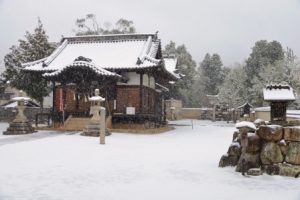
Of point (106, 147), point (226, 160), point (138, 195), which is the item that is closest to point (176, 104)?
point (106, 147)

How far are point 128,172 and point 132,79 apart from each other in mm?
14712

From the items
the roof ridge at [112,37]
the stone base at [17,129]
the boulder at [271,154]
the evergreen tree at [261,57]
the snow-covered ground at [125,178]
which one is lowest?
the snow-covered ground at [125,178]

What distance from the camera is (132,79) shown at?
22766 millimetres

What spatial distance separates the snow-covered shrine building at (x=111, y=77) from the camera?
21.1 meters

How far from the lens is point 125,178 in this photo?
7.67 m

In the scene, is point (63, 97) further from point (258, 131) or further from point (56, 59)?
point (258, 131)

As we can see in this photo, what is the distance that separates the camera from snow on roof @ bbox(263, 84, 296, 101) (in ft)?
31.0

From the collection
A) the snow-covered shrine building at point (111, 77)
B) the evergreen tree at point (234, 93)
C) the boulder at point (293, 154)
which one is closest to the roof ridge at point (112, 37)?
the snow-covered shrine building at point (111, 77)

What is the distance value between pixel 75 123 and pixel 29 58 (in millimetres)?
12280

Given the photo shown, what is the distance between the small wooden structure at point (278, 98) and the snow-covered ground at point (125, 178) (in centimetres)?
197

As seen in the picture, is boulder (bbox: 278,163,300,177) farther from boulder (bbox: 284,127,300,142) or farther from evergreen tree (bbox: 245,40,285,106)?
evergreen tree (bbox: 245,40,285,106)

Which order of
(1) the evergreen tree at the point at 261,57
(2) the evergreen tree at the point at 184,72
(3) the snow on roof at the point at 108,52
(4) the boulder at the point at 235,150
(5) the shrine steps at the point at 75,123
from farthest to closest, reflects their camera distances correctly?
(2) the evergreen tree at the point at 184,72 < (1) the evergreen tree at the point at 261,57 < (3) the snow on roof at the point at 108,52 < (5) the shrine steps at the point at 75,123 < (4) the boulder at the point at 235,150

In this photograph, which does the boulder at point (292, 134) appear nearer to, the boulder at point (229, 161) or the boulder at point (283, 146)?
the boulder at point (283, 146)

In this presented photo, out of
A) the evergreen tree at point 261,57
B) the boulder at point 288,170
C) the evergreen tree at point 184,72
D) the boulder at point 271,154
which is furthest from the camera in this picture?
the evergreen tree at point 184,72
